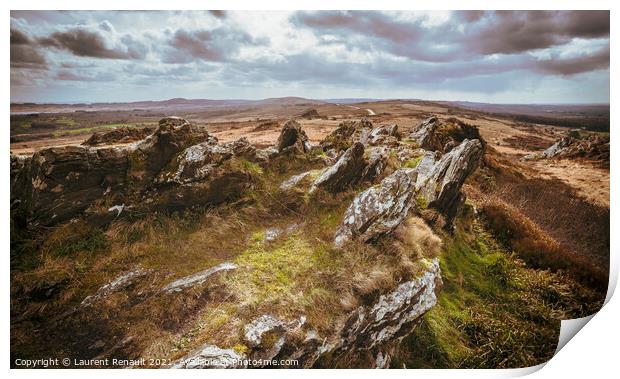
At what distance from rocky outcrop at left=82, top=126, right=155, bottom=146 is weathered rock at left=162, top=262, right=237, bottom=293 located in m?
2.70

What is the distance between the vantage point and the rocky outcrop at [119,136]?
5887mm

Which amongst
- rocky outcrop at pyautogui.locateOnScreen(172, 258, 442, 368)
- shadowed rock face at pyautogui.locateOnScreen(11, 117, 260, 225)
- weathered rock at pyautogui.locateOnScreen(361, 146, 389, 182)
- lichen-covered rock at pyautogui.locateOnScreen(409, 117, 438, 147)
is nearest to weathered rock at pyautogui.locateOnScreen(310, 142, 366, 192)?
weathered rock at pyautogui.locateOnScreen(361, 146, 389, 182)

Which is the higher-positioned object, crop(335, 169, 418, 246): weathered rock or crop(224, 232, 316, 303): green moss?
crop(335, 169, 418, 246): weathered rock

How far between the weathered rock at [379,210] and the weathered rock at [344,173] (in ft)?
2.03

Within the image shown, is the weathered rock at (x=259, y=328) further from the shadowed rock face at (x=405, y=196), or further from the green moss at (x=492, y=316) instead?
the green moss at (x=492, y=316)

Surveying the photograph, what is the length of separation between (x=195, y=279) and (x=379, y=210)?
319 centimetres

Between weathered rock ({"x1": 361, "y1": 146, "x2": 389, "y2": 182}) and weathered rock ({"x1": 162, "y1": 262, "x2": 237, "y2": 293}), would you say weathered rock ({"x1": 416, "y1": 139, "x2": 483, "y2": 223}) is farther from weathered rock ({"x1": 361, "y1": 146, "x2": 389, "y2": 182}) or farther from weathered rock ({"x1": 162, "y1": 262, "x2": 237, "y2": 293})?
weathered rock ({"x1": 162, "y1": 262, "x2": 237, "y2": 293})

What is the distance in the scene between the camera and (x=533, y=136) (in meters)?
6.69

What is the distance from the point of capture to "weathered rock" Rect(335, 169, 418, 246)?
5562 millimetres

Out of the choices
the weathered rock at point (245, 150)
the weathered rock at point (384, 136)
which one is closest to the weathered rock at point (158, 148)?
the weathered rock at point (245, 150)

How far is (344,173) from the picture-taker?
6.27 meters

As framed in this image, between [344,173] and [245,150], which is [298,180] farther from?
[245,150]

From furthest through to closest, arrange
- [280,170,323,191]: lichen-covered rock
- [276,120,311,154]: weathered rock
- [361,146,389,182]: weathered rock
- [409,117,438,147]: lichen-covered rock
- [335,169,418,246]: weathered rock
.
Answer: [409,117,438,147]: lichen-covered rock < [276,120,311,154]: weathered rock < [280,170,323,191]: lichen-covered rock < [361,146,389,182]: weathered rock < [335,169,418,246]: weathered rock
